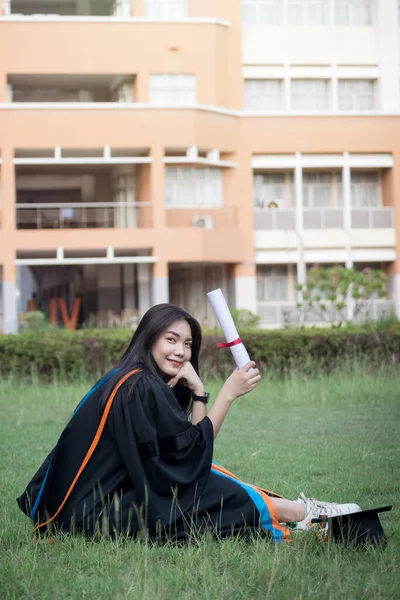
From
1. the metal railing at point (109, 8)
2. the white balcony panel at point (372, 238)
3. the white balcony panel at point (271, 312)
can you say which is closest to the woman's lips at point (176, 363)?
the white balcony panel at point (271, 312)

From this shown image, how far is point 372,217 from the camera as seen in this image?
31.6 m

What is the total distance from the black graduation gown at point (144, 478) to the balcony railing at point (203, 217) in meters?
24.5

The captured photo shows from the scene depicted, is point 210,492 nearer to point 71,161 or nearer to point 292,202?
point 71,161

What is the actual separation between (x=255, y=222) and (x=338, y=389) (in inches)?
736

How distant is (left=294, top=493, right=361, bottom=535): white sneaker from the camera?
4.99 meters

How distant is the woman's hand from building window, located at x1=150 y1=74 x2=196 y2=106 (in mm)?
25253

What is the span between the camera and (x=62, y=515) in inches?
195

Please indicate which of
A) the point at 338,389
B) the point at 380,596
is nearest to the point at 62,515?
the point at 380,596

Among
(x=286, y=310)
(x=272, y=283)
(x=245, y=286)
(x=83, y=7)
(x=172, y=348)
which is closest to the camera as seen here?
(x=172, y=348)

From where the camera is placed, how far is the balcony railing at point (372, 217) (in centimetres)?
3153

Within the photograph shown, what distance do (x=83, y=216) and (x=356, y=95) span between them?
32.5 feet

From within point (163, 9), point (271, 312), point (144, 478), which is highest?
point (163, 9)

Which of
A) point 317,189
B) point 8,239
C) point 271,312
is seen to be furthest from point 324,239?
point 8,239

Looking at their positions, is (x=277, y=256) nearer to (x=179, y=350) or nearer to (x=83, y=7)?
(x=83, y=7)
